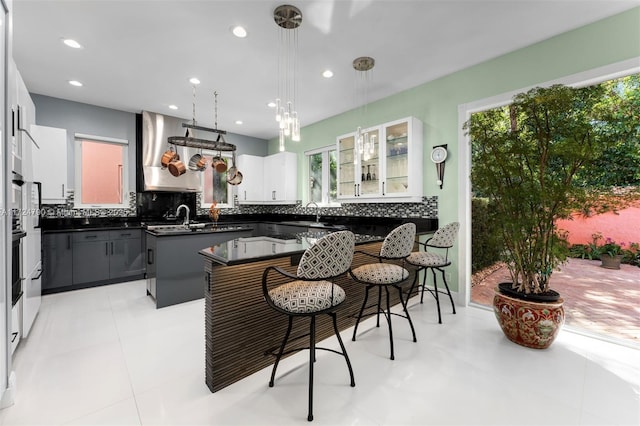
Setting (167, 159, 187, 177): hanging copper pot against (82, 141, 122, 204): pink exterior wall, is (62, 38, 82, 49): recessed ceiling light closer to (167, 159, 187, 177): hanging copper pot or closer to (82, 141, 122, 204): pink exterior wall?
(167, 159, 187, 177): hanging copper pot

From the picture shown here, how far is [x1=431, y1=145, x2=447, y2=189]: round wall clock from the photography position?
11.2 feet

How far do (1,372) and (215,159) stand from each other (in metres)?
2.61

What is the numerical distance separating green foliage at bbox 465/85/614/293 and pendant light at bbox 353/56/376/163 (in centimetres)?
97

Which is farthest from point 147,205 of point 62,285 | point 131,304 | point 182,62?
point 182,62

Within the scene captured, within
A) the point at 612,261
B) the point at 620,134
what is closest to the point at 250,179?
the point at 620,134

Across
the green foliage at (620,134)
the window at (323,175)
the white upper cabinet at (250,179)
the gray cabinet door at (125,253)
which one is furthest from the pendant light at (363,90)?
the gray cabinet door at (125,253)

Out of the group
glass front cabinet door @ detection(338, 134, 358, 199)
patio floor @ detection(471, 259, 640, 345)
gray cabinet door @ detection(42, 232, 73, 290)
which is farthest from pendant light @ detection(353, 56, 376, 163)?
gray cabinet door @ detection(42, 232, 73, 290)

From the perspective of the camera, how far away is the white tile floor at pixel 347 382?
1.55 m

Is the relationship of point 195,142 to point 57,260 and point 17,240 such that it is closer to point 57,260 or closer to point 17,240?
point 17,240

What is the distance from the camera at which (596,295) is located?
344 centimetres

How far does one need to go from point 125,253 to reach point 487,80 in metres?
5.47

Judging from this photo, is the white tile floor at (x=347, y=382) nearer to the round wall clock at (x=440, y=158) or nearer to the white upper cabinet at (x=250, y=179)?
the round wall clock at (x=440, y=158)

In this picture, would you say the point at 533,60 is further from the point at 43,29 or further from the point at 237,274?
the point at 43,29

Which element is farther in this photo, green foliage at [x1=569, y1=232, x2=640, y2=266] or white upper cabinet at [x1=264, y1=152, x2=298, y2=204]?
white upper cabinet at [x1=264, y1=152, x2=298, y2=204]
